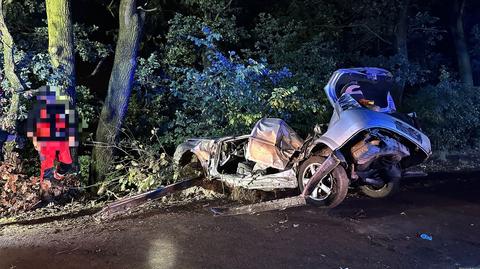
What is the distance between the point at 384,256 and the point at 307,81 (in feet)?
19.6

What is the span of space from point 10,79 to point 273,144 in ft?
16.3

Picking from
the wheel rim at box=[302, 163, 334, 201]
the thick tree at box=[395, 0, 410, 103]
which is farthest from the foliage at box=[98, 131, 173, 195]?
the thick tree at box=[395, 0, 410, 103]

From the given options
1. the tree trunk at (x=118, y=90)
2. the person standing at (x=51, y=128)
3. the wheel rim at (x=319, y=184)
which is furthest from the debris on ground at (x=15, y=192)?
the wheel rim at (x=319, y=184)

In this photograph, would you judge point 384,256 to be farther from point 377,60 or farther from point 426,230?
point 377,60

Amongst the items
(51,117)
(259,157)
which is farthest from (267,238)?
(51,117)

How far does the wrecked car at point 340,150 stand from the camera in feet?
17.9

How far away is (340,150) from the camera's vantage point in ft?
18.7

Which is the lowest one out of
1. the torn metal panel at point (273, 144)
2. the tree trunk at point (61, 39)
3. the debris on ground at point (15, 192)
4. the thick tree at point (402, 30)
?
the debris on ground at point (15, 192)

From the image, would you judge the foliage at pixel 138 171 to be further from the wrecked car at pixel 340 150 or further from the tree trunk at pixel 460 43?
the tree trunk at pixel 460 43

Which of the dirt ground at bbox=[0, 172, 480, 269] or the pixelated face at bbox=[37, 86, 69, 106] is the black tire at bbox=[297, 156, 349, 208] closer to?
the dirt ground at bbox=[0, 172, 480, 269]

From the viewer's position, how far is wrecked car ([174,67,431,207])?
545 centimetres

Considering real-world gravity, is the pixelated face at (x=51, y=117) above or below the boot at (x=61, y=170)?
above

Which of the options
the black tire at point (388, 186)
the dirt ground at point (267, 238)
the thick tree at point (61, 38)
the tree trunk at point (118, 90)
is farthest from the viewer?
the tree trunk at point (118, 90)

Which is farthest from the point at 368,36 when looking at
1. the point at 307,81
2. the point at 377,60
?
the point at 307,81
